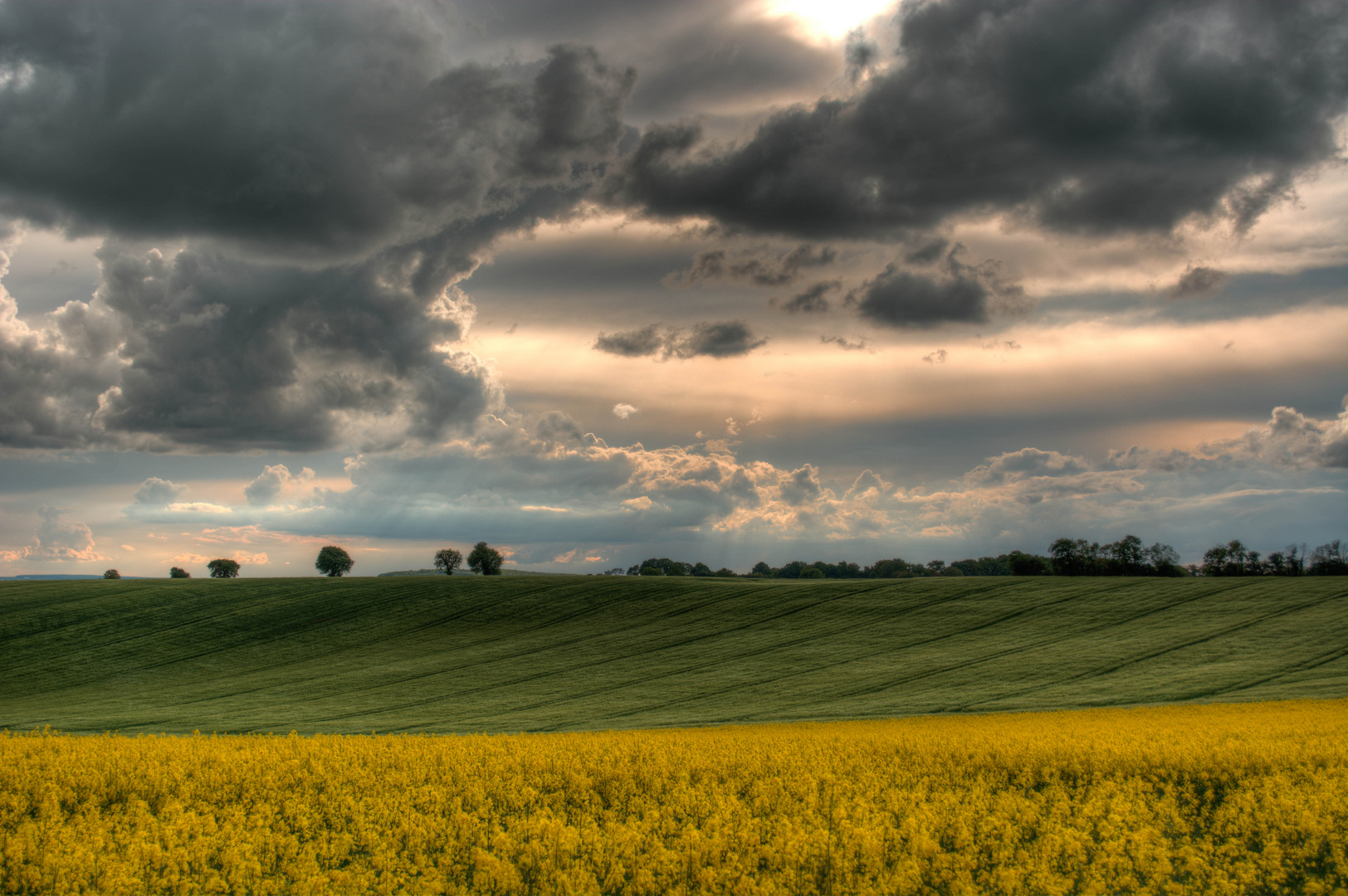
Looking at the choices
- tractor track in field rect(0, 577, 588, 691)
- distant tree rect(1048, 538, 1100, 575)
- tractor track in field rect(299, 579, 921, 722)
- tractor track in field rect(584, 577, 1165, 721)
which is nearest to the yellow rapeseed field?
tractor track in field rect(584, 577, 1165, 721)

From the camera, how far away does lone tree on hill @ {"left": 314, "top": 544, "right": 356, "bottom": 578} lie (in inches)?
3888

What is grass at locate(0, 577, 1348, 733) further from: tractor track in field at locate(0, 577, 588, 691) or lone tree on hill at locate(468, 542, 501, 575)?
lone tree on hill at locate(468, 542, 501, 575)

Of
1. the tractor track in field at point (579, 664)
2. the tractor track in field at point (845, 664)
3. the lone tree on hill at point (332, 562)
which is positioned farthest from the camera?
the lone tree on hill at point (332, 562)

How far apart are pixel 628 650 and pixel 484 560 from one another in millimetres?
51608

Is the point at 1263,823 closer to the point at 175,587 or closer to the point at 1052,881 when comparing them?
the point at 1052,881

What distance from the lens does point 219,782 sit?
408 inches

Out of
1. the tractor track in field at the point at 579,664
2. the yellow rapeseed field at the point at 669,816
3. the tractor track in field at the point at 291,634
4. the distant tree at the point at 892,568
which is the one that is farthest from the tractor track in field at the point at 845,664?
the distant tree at the point at 892,568

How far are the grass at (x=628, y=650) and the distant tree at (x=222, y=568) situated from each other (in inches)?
1856

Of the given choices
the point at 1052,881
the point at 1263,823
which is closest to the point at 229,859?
the point at 1052,881

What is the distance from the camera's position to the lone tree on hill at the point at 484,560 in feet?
295

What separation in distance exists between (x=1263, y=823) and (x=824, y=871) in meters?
6.24

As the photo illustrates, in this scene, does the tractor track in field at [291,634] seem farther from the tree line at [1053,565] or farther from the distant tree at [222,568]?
the distant tree at [222,568]

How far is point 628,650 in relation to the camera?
139 ft

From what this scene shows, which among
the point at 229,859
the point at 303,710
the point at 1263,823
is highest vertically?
the point at 229,859
